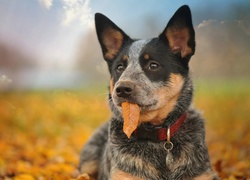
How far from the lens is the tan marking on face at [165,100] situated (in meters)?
3.87

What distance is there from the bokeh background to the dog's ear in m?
0.45

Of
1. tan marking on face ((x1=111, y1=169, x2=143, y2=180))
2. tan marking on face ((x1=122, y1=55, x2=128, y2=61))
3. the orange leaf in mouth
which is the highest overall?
tan marking on face ((x1=122, y1=55, x2=128, y2=61))

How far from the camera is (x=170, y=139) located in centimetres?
398

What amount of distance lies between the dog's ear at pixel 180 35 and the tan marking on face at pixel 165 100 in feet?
Answer: 0.72

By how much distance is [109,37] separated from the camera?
430 centimetres

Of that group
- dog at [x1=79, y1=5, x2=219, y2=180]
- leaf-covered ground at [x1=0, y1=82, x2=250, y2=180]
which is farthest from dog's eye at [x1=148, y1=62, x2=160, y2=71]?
leaf-covered ground at [x1=0, y1=82, x2=250, y2=180]

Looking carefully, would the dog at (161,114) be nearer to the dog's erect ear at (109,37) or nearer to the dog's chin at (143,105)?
the dog's chin at (143,105)

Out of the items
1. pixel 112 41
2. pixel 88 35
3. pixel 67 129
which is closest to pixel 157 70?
pixel 112 41

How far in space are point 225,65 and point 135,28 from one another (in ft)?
3.29

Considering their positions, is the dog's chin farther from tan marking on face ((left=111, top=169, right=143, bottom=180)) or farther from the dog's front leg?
the dog's front leg

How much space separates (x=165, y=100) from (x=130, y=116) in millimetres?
308

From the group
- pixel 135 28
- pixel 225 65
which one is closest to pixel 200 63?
pixel 225 65

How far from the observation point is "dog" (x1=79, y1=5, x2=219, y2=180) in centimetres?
385

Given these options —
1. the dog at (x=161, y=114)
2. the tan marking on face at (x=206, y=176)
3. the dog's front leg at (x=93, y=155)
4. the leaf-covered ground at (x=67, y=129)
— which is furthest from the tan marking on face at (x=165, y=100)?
the dog's front leg at (x=93, y=155)
